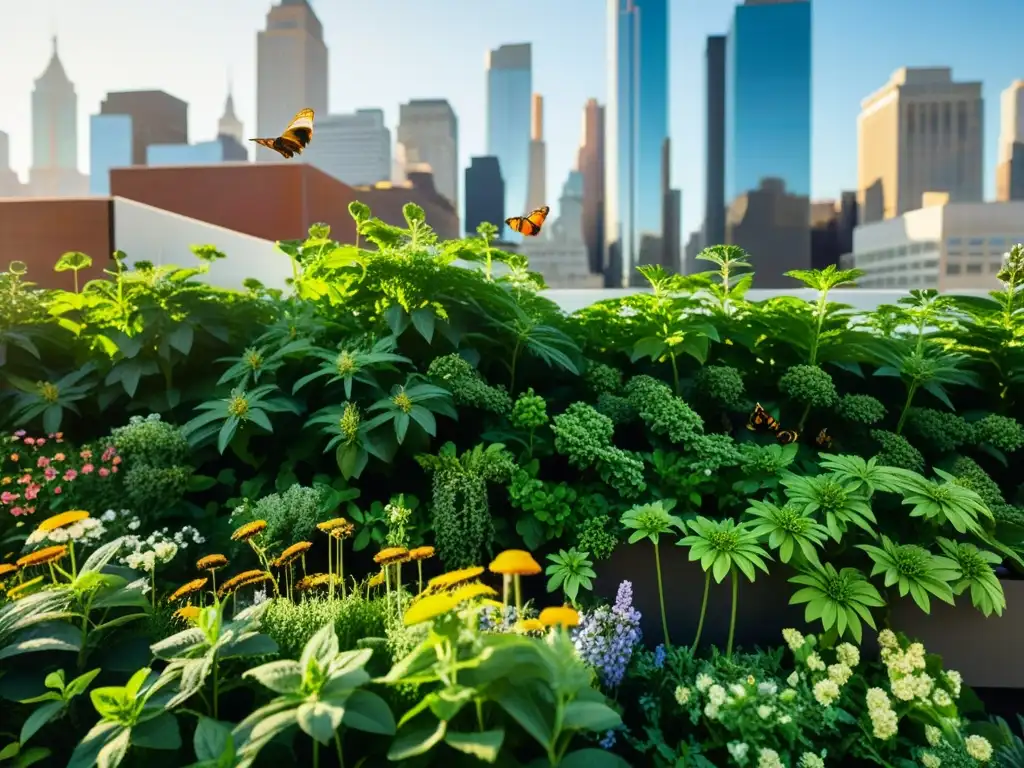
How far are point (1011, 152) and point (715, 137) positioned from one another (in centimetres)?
2574

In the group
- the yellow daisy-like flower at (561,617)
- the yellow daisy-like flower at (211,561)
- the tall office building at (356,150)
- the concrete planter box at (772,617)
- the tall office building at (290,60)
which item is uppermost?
the tall office building at (290,60)

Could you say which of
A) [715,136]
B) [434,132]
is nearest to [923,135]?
[715,136]

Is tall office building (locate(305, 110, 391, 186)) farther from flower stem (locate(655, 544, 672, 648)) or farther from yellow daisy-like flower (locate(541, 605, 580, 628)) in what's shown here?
yellow daisy-like flower (locate(541, 605, 580, 628))

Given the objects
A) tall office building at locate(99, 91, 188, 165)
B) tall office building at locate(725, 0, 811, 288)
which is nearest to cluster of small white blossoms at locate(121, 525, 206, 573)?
tall office building at locate(99, 91, 188, 165)

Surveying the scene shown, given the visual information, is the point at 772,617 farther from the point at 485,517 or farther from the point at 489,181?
the point at 489,181

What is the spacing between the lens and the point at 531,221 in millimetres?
2213

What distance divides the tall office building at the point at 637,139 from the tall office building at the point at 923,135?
21987mm

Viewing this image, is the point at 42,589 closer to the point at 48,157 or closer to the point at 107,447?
the point at 107,447

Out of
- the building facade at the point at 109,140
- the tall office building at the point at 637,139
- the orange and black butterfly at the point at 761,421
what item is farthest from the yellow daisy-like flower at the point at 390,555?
the tall office building at the point at 637,139

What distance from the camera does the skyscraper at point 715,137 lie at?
61594 mm

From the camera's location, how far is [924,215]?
48250mm

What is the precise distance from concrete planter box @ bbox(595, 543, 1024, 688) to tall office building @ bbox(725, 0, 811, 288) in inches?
2465

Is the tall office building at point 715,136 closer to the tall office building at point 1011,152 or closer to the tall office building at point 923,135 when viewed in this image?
the tall office building at point 923,135

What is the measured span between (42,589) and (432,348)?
1302mm
